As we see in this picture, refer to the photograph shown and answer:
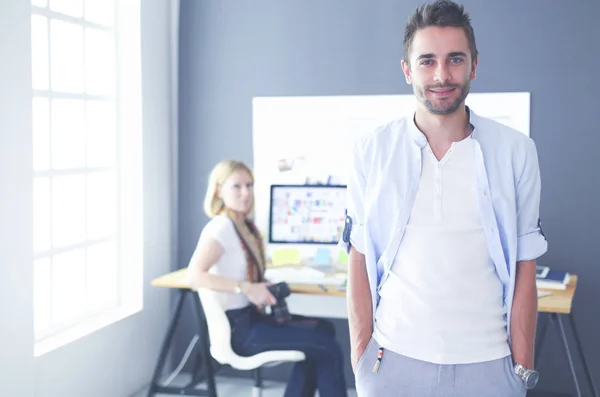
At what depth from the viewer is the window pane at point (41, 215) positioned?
10.5ft

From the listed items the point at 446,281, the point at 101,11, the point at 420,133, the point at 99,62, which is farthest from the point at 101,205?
the point at 446,281

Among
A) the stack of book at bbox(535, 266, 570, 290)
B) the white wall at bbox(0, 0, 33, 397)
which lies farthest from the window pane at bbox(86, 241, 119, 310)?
the stack of book at bbox(535, 266, 570, 290)

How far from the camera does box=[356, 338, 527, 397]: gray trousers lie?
162 centimetres

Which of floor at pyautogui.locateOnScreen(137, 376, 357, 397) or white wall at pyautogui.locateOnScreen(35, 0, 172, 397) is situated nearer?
white wall at pyautogui.locateOnScreen(35, 0, 172, 397)

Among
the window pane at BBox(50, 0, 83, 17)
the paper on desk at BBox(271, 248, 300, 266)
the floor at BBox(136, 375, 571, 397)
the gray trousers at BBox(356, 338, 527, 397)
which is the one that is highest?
the window pane at BBox(50, 0, 83, 17)

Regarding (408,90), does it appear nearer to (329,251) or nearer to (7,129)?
(329,251)

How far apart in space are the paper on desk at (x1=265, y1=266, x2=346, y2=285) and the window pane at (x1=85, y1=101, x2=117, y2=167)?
39.5 inches

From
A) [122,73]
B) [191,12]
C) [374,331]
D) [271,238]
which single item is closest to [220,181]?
[271,238]

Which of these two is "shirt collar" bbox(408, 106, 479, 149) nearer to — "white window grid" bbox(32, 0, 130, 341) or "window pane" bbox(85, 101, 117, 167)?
"white window grid" bbox(32, 0, 130, 341)

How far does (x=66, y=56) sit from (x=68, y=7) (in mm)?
224

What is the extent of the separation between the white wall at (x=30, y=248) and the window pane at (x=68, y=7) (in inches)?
15.6

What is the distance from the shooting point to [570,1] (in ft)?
11.7

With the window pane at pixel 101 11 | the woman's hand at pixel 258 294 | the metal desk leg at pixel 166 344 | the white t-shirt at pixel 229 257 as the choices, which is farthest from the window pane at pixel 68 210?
the woman's hand at pixel 258 294

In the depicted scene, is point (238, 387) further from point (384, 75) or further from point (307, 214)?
point (384, 75)
